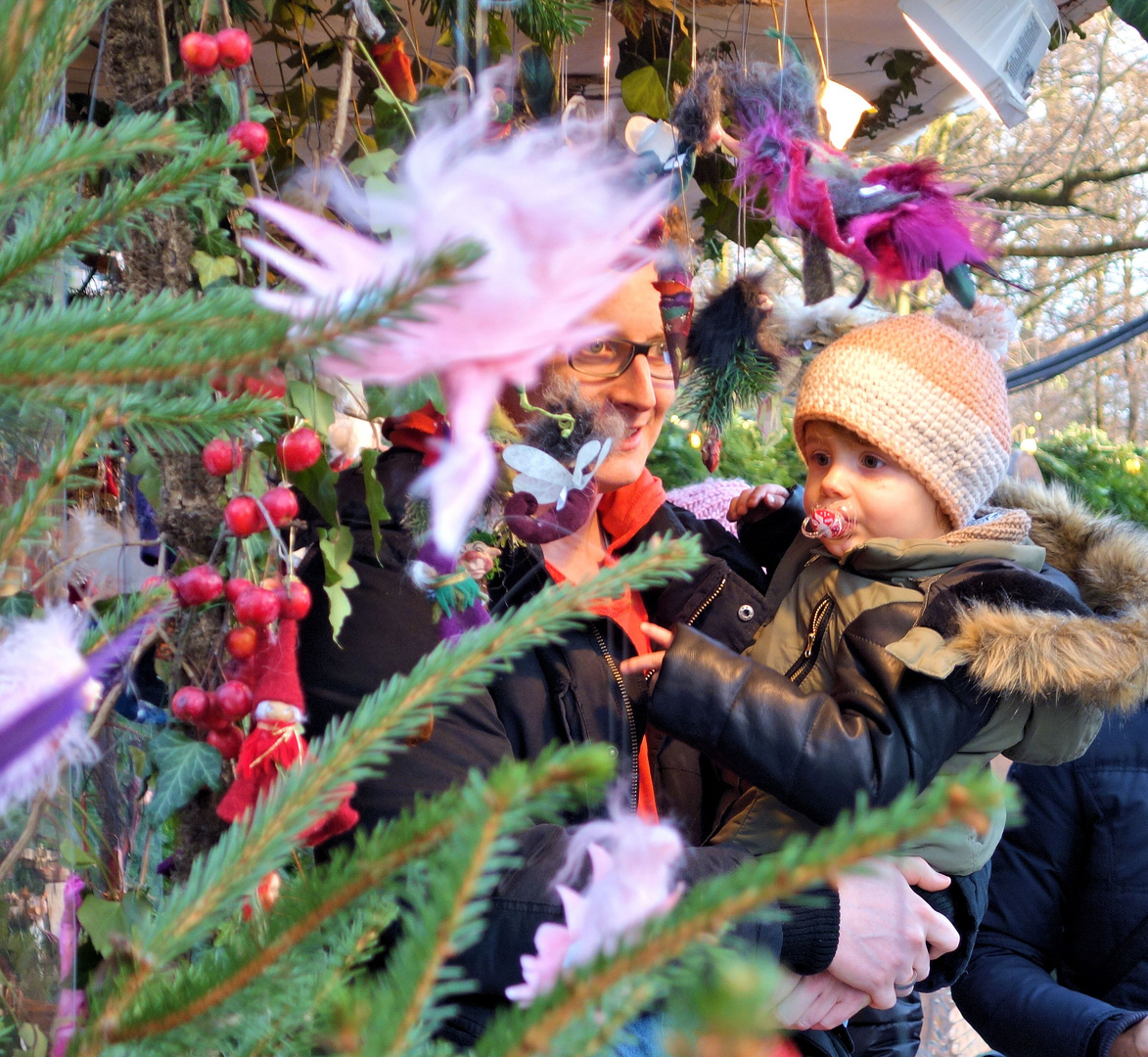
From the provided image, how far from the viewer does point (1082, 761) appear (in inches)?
73.3

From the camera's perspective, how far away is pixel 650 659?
1.44 m

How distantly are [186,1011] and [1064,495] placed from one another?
2.13 m

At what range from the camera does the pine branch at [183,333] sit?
37 centimetres

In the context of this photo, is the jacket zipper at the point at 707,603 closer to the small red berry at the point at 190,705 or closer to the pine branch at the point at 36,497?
the small red berry at the point at 190,705

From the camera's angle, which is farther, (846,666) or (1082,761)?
(1082,761)

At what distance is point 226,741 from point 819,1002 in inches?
31.8

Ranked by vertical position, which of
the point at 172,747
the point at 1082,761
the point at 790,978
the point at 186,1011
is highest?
the point at 186,1011

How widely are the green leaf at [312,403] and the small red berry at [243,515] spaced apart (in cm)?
11

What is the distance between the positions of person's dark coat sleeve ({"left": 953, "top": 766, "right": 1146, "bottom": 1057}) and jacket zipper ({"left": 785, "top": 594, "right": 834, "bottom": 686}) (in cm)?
55

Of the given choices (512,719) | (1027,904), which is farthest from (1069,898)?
(512,719)

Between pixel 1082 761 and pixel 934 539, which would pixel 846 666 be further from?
pixel 1082 761

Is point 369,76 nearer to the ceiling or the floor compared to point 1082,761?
nearer to the ceiling

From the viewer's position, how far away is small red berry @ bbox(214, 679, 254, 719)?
3.28ft

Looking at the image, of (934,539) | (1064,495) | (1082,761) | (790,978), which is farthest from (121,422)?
(1064,495)
